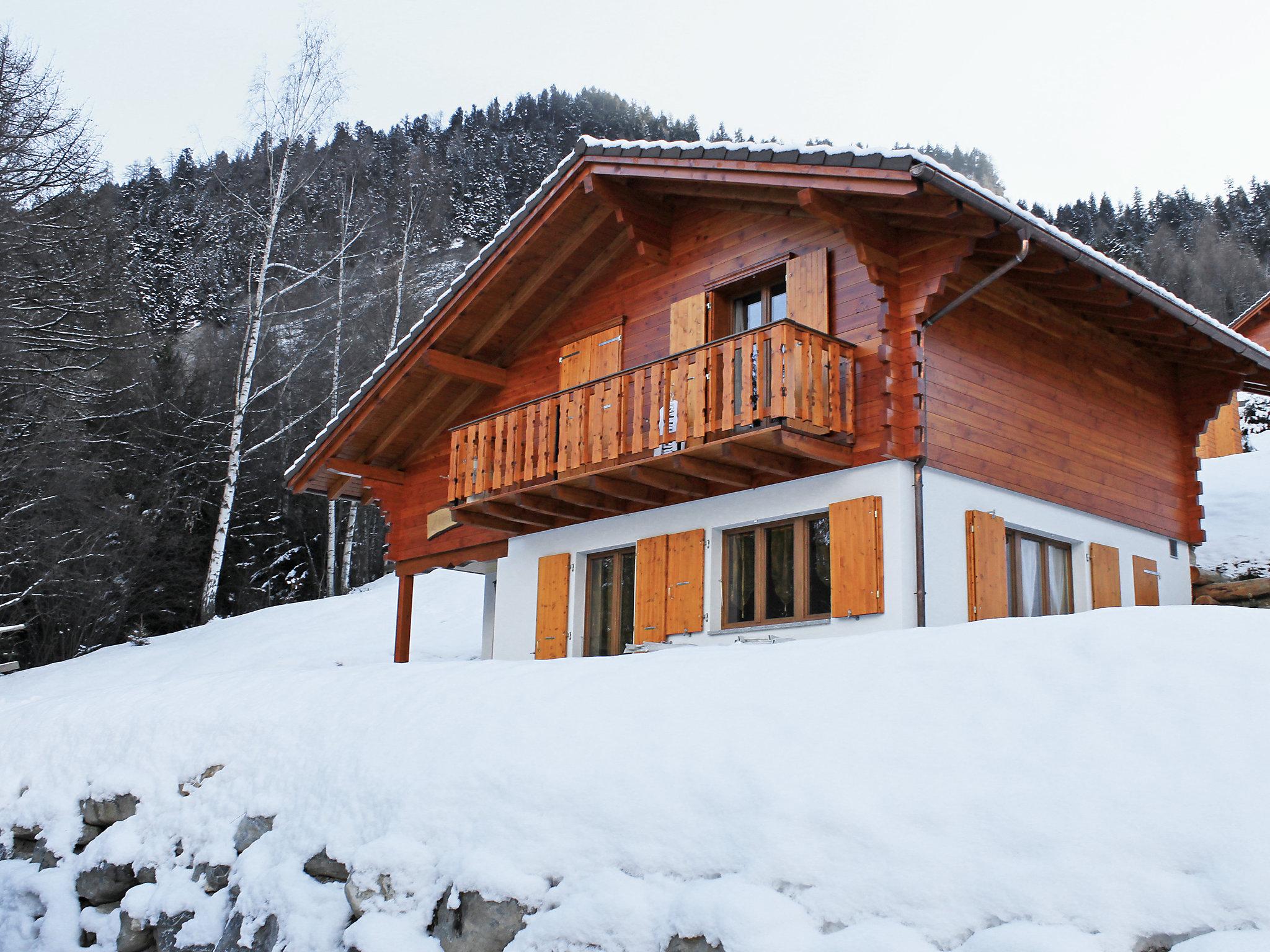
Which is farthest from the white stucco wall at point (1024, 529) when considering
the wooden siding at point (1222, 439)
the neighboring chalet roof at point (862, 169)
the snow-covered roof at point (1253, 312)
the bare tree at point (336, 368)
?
the bare tree at point (336, 368)

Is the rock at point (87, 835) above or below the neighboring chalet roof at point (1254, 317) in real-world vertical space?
below

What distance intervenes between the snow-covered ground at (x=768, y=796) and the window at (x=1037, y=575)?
5521 millimetres

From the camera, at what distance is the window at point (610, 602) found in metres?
12.9

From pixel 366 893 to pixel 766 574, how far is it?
621cm

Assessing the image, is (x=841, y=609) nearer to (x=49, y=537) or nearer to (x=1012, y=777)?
(x=1012, y=777)

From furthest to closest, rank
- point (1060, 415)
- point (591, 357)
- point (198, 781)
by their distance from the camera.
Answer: point (591, 357)
point (1060, 415)
point (198, 781)

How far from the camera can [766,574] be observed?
11328 millimetres

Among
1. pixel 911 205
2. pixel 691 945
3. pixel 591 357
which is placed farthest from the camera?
pixel 591 357

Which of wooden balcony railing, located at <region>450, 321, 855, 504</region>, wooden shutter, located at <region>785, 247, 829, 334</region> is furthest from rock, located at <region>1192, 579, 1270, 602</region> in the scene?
wooden shutter, located at <region>785, 247, 829, 334</region>

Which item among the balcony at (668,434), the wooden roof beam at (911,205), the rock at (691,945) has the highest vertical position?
the wooden roof beam at (911,205)

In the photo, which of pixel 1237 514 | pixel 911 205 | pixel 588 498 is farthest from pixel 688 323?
pixel 1237 514

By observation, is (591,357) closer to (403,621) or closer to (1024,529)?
(403,621)

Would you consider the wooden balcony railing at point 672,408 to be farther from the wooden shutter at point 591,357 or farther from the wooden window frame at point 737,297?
the wooden window frame at point 737,297

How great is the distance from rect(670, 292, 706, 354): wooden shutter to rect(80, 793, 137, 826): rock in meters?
6.92
